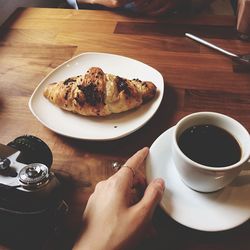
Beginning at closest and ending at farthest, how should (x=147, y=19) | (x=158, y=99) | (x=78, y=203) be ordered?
(x=78, y=203)
(x=158, y=99)
(x=147, y=19)

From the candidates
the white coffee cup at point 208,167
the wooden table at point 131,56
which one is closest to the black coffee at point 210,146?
the white coffee cup at point 208,167

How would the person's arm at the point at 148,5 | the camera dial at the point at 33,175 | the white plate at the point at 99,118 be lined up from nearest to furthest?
the camera dial at the point at 33,175
the white plate at the point at 99,118
the person's arm at the point at 148,5

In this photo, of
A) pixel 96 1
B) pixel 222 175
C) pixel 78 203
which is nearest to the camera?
pixel 222 175

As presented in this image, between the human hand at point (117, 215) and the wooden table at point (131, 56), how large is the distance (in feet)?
0.11

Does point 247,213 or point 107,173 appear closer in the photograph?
point 247,213

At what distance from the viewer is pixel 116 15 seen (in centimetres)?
104

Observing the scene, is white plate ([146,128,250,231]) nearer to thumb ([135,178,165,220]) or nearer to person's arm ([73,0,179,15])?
thumb ([135,178,165,220])

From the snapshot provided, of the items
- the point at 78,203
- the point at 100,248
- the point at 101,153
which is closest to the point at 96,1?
the point at 101,153

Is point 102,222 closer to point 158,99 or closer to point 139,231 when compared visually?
point 139,231

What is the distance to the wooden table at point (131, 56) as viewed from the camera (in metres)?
0.52

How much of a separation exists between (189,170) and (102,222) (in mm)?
156

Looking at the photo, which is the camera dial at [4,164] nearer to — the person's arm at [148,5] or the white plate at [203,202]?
the white plate at [203,202]

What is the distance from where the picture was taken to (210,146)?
1.65 ft

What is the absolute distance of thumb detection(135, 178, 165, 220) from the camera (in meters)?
0.47
